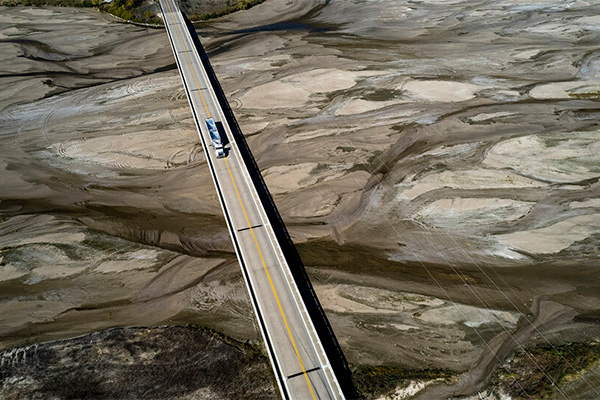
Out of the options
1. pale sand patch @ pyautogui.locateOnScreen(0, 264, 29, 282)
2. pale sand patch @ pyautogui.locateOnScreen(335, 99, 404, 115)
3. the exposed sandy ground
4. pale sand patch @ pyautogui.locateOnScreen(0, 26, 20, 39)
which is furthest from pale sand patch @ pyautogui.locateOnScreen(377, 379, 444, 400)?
pale sand patch @ pyautogui.locateOnScreen(0, 26, 20, 39)

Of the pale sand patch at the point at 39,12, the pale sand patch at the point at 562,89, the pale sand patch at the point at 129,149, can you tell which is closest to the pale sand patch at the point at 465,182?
the pale sand patch at the point at 562,89

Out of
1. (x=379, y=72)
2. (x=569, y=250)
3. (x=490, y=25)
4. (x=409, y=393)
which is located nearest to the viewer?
(x=409, y=393)

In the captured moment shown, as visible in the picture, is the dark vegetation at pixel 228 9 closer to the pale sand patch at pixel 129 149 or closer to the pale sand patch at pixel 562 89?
the pale sand patch at pixel 129 149

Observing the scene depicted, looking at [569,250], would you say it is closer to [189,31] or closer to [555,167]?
[555,167]

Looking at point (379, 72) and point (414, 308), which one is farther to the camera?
point (379, 72)

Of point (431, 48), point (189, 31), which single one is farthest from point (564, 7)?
point (189, 31)

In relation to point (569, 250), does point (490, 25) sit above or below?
above
